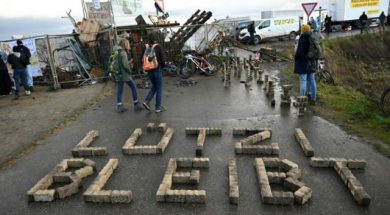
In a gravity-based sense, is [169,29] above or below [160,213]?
above

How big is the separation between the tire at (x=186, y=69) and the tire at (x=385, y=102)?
7527 millimetres

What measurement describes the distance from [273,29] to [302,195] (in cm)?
2644

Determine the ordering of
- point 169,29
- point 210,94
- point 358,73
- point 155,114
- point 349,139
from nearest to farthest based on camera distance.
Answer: point 349,139
point 155,114
point 210,94
point 169,29
point 358,73

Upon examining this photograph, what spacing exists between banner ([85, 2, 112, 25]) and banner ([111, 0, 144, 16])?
0.30m

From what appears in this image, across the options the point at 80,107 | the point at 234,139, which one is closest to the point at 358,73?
the point at 234,139

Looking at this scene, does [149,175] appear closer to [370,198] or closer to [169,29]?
[370,198]

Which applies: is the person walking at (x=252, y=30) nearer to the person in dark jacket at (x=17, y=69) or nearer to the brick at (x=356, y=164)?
the person in dark jacket at (x=17, y=69)

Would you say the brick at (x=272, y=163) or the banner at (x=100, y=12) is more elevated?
the banner at (x=100, y=12)

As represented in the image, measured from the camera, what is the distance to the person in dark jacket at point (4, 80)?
11.1 metres

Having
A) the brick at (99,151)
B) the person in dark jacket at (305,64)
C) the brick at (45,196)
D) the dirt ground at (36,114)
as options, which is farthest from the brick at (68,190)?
the person in dark jacket at (305,64)

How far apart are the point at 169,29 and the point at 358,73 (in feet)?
31.3

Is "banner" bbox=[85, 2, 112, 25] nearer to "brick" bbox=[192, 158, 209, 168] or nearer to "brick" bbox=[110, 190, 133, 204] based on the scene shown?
"brick" bbox=[192, 158, 209, 168]

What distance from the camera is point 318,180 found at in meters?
4.40

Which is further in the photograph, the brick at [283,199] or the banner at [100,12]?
the banner at [100,12]
